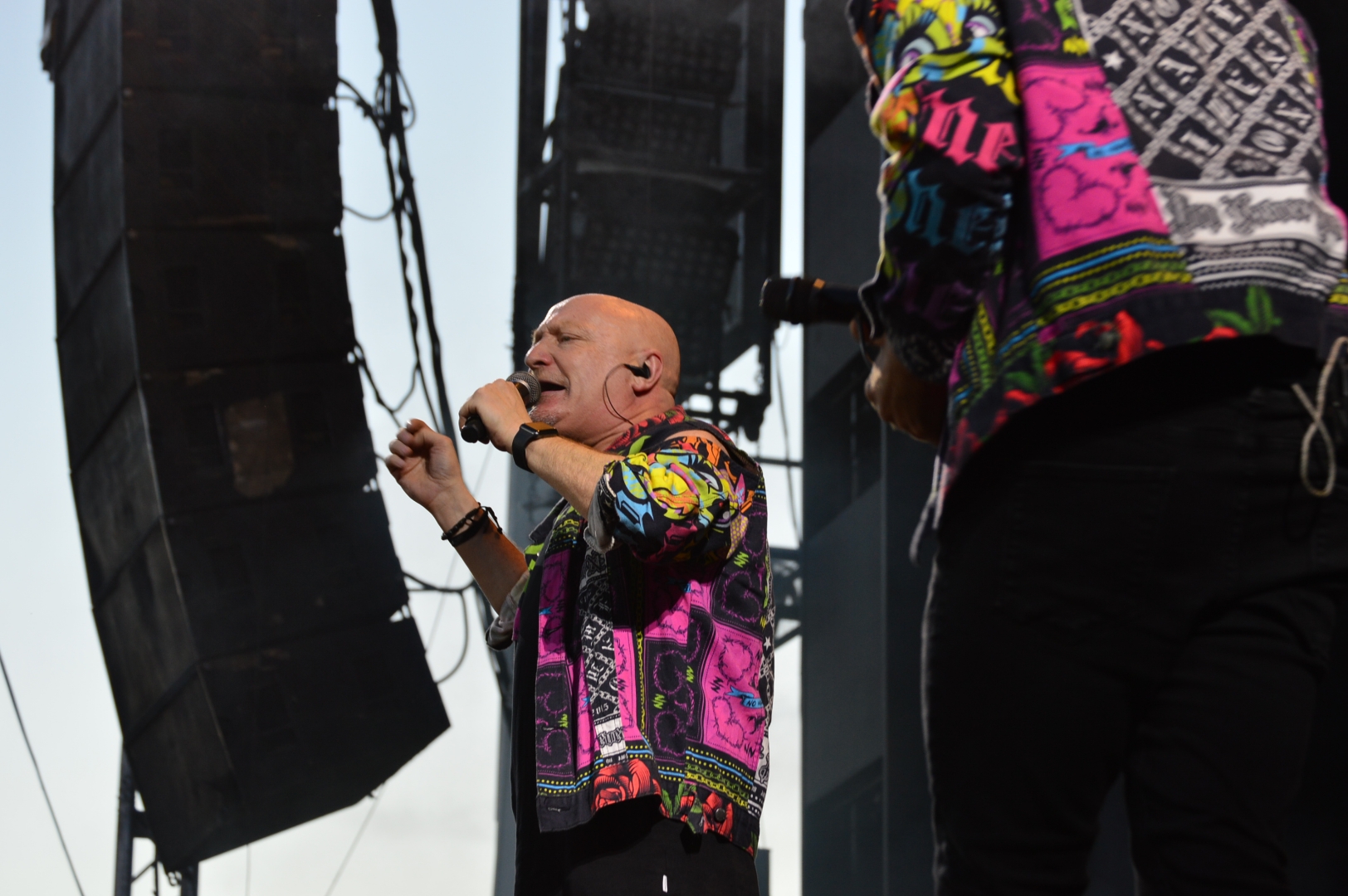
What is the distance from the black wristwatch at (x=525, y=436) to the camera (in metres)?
1.16

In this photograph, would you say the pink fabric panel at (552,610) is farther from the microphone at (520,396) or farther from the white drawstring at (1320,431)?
the white drawstring at (1320,431)

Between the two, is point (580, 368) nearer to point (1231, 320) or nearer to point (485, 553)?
point (485, 553)

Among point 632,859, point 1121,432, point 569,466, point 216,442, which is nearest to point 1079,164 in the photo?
point 1121,432

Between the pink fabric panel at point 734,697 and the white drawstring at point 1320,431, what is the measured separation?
62 centimetres

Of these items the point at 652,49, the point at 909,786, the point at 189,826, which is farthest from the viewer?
the point at 652,49

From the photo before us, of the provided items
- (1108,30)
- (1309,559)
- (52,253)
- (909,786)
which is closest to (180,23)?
(52,253)

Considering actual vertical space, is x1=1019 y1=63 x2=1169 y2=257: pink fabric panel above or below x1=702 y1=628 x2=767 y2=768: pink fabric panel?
above

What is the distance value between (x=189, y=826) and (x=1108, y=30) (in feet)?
9.37

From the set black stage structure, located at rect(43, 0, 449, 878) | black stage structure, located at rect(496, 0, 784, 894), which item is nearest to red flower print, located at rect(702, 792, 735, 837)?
black stage structure, located at rect(43, 0, 449, 878)

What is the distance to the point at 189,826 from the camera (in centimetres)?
295

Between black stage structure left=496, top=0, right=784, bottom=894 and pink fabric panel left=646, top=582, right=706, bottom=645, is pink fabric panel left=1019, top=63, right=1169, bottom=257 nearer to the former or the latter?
pink fabric panel left=646, top=582, right=706, bottom=645

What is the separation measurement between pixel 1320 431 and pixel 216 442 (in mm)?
2869

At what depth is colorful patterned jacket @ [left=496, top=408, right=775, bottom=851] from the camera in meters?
1.09

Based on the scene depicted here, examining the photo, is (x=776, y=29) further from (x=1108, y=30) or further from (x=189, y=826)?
(x=1108, y=30)
